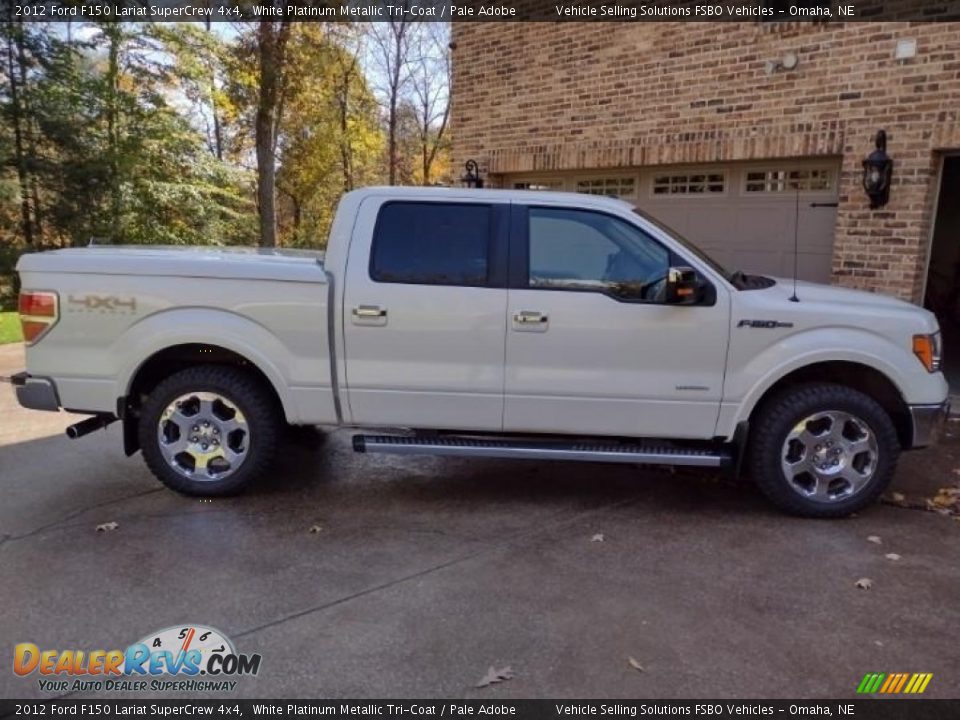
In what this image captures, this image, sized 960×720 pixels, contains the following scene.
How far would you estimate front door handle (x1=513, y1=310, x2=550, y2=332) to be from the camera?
419 centimetres

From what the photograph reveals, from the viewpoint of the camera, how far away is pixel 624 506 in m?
4.53

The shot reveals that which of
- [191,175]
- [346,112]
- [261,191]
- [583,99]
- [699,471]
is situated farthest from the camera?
[346,112]

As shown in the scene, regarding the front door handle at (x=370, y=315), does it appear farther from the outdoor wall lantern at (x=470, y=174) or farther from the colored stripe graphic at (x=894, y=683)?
the outdoor wall lantern at (x=470, y=174)

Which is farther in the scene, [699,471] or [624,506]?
[699,471]

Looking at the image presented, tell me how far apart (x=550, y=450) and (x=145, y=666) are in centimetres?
238

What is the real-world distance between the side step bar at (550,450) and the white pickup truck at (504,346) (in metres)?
0.01

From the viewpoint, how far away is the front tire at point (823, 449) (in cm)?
420

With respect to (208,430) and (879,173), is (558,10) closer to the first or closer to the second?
(879,173)

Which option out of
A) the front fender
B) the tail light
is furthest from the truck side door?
the tail light

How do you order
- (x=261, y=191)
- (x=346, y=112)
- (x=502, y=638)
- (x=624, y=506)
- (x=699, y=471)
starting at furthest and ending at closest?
(x=346, y=112) < (x=261, y=191) < (x=699, y=471) < (x=624, y=506) < (x=502, y=638)

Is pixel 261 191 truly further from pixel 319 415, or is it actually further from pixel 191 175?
pixel 319 415

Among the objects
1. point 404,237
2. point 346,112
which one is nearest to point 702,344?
point 404,237

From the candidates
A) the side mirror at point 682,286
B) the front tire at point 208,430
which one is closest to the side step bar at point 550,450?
the front tire at point 208,430

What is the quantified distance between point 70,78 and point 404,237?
629 inches
